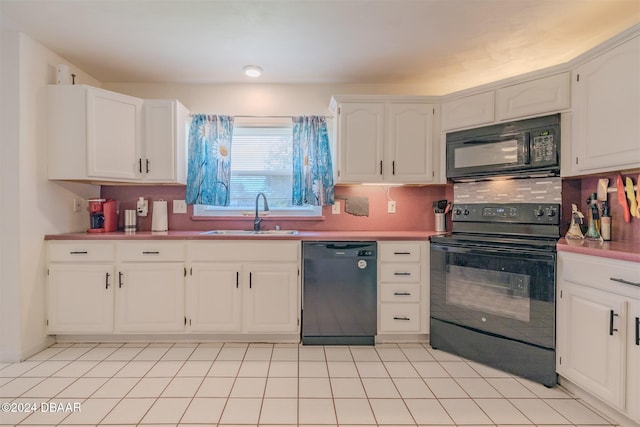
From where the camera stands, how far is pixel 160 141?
2.83m

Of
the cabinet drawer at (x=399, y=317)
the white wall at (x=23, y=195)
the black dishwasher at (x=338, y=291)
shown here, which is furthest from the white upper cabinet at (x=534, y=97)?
the white wall at (x=23, y=195)

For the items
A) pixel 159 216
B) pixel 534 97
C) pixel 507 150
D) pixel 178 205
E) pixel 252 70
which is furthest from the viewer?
pixel 178 205

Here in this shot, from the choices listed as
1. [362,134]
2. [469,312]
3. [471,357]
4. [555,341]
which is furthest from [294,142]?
[555,341]

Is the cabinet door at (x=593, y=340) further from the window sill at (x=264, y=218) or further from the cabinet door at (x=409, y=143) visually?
the window sill at (x=264, y=218)

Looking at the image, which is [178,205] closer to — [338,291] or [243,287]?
[243,287]

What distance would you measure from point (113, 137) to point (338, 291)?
89.2 inches

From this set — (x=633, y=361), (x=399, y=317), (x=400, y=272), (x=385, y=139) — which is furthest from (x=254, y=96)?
(x=633, y=361)

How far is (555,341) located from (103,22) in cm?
361

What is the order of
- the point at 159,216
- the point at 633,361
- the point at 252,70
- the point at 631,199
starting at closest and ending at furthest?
1. the point at 633,361
2. the point at 631,199
3. the point at 252,70
4. the point at 159,216

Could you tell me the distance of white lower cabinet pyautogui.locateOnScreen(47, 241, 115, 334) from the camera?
2.51 meters

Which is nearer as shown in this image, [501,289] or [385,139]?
[501,289]

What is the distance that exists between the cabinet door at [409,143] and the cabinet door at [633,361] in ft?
5.28

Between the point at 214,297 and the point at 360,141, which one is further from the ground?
the point at 360,141

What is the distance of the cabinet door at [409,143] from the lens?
→ 2.82 m
